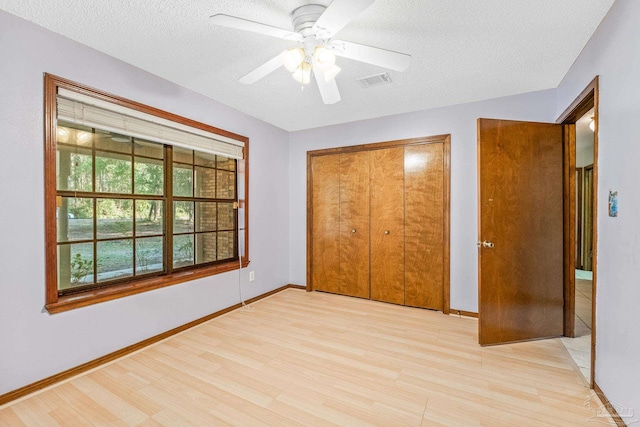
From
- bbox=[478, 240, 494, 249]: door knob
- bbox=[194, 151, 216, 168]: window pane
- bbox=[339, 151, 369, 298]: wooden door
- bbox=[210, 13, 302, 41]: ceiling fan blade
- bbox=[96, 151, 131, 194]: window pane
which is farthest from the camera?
→ bbox=[339, 151, 369, 298]: wooden door

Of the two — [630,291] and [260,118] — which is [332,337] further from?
[260,118]

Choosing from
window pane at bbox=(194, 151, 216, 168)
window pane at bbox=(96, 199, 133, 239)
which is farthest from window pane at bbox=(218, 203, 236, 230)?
window pane at bbox=(96, 199, 133, 239)

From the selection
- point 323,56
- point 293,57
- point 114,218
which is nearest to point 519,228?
point 323,56

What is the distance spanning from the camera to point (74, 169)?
2166mm

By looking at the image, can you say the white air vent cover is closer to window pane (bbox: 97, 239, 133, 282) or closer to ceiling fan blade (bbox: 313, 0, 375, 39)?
ceiling fan blade (bbox: 313, 0, 375, 39)

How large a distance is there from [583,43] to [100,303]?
158 inches

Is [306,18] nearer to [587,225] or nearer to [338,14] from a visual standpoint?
[338,14]

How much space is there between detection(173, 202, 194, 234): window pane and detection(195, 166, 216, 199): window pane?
0.60 ft

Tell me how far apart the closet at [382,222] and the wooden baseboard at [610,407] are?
1.49m

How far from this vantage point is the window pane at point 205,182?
3.08 m

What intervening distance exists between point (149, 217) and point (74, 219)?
1.85ft

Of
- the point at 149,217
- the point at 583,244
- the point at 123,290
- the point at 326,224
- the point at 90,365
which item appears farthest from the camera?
the point at 583,244

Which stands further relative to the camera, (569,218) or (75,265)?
(569,218)

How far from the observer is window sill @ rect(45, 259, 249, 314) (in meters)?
2.00
